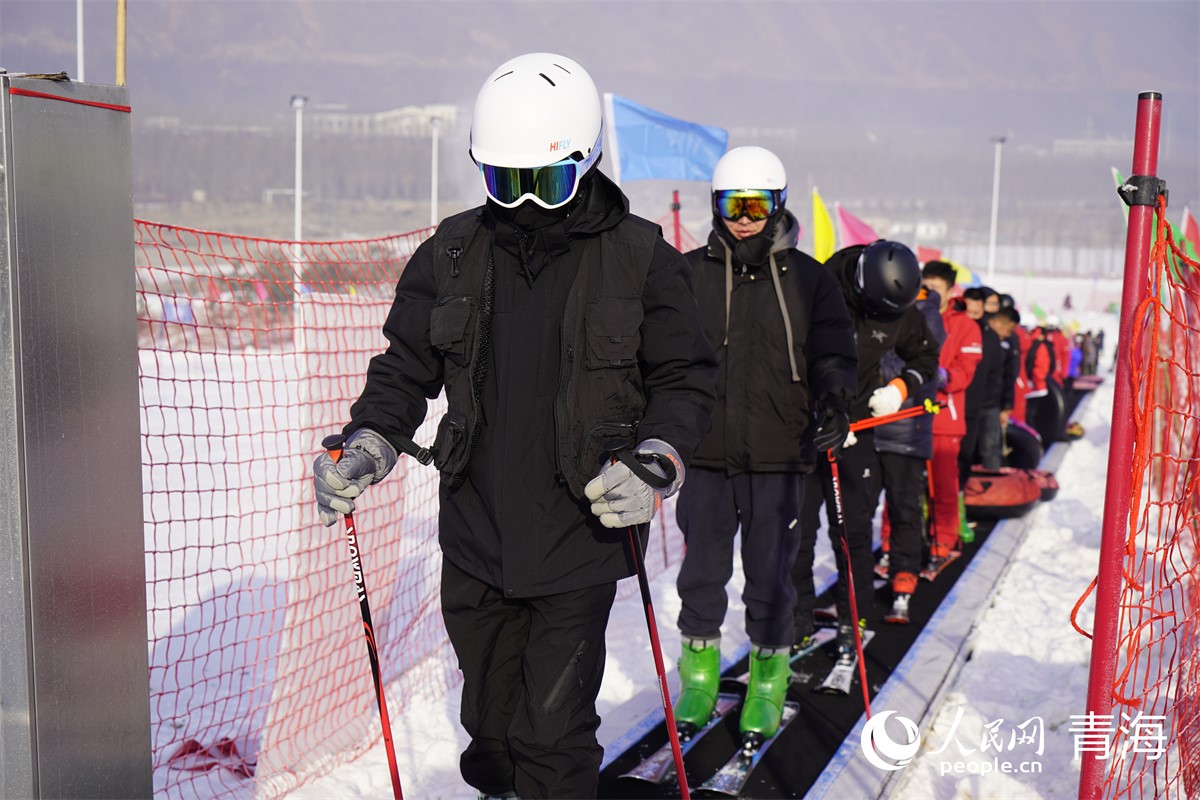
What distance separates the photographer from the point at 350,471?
3.04 m

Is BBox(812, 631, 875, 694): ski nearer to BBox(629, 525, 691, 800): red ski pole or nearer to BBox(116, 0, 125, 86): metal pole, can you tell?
BBox(629, 525, 691, 800): red ski pole

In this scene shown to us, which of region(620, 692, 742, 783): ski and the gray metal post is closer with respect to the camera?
the gray metal post

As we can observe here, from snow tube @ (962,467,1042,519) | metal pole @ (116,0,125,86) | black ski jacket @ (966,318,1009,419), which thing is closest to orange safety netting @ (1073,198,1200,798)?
black ski jacket @ (966,318,1009,419)

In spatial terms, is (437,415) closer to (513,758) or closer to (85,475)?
(513,758)

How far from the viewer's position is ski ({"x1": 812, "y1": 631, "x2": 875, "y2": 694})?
17.9ft

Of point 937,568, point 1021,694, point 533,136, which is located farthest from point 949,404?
point 533,136

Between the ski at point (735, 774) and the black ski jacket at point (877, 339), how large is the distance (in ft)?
6.86

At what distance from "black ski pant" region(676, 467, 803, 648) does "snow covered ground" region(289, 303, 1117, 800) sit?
673 millimetres

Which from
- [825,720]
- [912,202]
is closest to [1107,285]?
[912,202]

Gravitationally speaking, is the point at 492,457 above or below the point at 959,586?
above

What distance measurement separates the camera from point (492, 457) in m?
3.10

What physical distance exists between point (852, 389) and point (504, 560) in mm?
2091

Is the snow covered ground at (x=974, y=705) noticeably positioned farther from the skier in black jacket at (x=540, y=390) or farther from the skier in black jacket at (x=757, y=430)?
the skier in black jacket at (x=540, y=390)

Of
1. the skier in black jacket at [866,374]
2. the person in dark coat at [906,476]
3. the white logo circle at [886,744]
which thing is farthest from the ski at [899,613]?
the white logo circle at [886,744]
